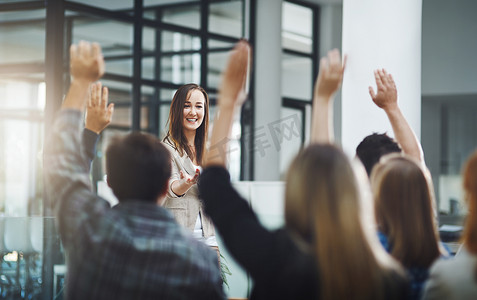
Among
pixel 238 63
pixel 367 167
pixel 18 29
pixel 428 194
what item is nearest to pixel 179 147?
pixel 367 167

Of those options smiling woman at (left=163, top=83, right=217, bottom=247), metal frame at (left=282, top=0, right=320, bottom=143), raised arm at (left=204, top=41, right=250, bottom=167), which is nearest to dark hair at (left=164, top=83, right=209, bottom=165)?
smiling woman at (left=163, top=83, right=217, bottom=247)

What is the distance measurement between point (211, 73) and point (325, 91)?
7.10 metres

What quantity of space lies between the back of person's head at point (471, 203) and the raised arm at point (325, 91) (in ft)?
1.38

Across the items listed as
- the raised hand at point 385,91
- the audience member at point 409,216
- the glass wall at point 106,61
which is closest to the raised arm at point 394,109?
the raised hand at point 385,91

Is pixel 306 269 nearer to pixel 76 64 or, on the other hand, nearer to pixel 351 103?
pixel 76 64

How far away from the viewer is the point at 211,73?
28.6ft

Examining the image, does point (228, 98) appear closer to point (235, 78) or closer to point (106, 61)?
point (235, 78)

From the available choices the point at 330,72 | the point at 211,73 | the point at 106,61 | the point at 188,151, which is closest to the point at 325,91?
the point at 330,72

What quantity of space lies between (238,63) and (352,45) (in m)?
2.27

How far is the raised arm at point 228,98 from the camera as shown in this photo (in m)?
1.55

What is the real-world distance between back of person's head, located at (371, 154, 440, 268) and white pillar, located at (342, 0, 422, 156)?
2003mm

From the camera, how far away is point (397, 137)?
7.14 ft

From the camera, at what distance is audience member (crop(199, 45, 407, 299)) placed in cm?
125

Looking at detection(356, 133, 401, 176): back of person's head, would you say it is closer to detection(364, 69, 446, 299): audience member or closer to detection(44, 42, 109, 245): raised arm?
detection(364, 69, 446, 299): audience member
